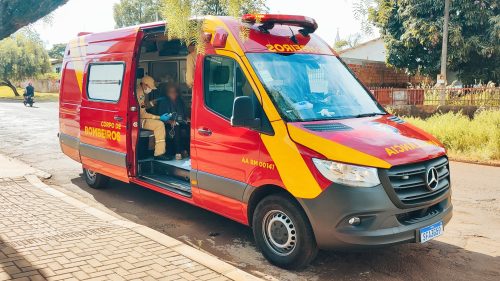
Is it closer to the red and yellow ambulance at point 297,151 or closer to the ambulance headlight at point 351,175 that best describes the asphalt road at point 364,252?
the red and yellow ambulance at point 297,151

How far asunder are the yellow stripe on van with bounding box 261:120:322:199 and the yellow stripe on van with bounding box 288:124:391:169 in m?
0.13

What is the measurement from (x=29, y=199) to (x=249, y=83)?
3.95 meters

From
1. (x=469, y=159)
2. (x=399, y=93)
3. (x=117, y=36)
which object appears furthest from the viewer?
(x=399, y=93)

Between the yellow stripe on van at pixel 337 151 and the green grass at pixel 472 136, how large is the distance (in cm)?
765

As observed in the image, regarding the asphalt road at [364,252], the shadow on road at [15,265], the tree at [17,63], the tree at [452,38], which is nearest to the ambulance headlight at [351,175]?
the asphalt road at [364,252]

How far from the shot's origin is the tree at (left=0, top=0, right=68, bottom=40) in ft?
14.1

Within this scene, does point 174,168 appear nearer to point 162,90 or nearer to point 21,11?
point 162,90

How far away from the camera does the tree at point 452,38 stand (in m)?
20.6

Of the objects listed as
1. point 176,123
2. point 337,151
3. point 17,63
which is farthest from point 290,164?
point 17,63

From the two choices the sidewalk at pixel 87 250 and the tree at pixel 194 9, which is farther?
the sidewalk at pixel 87 250

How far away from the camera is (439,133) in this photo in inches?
470

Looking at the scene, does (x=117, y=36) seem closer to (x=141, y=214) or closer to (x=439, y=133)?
(x=141, y=214)

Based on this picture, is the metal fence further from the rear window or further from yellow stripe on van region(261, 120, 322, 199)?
yellow stripe on van region(261, 120, 322, 199)

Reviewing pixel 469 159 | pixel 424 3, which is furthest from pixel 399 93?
pixel 424 3
